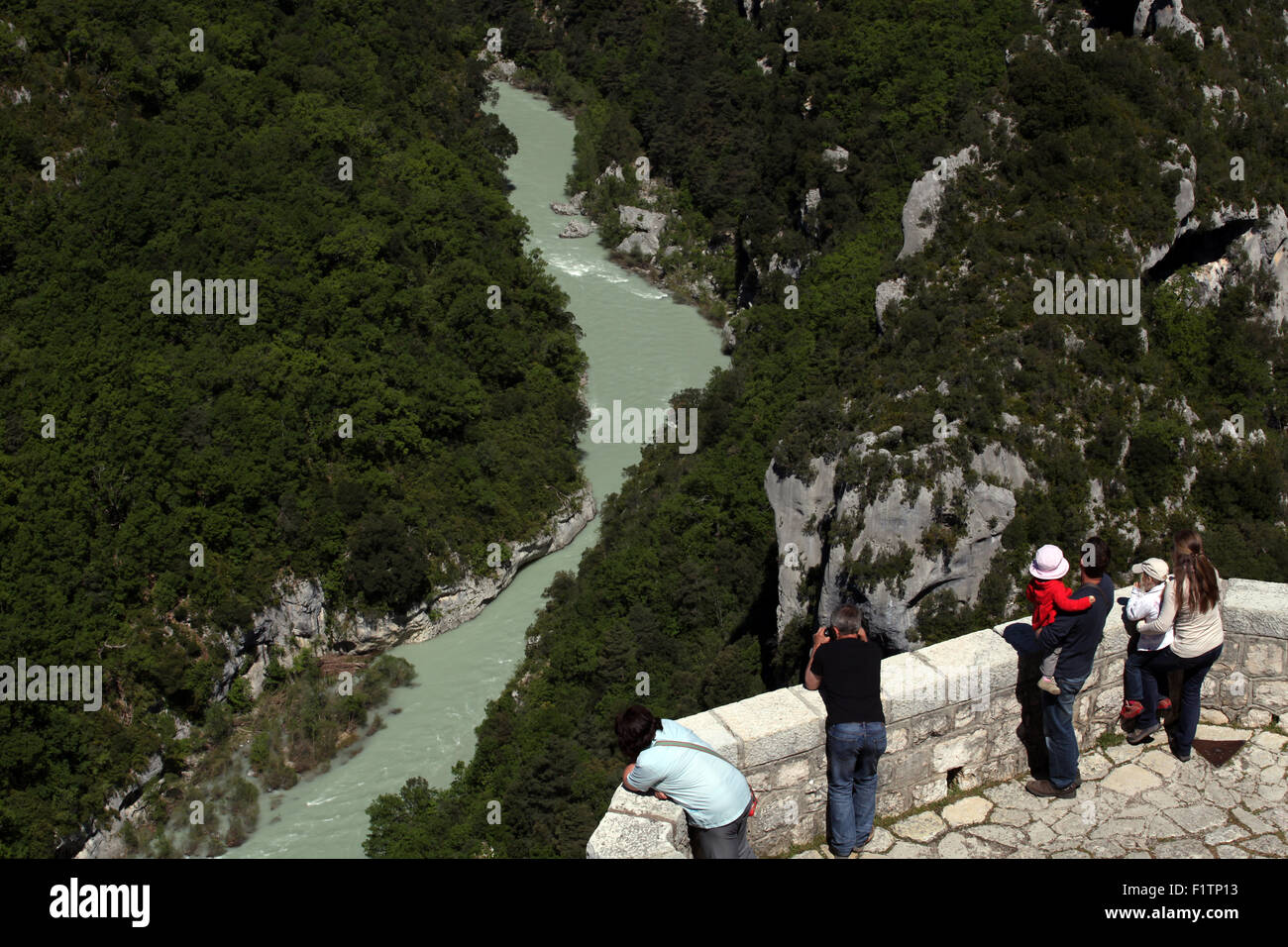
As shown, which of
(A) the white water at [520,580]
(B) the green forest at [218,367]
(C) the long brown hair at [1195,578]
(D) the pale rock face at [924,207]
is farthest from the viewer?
(D) the pale rock face at [924,207]

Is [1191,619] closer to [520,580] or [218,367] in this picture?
[520,580]

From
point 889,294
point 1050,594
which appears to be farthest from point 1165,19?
point 1050,594

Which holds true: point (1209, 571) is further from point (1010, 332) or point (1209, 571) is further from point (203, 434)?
point (203, 434)

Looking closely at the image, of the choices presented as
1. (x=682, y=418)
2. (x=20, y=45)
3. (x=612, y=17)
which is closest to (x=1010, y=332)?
(x=682, y=418)

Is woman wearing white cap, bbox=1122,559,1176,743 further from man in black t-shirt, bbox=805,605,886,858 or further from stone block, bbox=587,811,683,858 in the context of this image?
stone block, bbox=587,811,683,858

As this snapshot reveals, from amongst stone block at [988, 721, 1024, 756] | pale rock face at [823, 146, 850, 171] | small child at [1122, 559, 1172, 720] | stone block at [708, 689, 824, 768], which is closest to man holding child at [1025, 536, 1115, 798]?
stone block at [988, 721, 1024, 756]

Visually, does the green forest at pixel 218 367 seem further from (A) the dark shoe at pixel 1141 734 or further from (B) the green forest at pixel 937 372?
(A) the dark shoe at pixel 1141 734

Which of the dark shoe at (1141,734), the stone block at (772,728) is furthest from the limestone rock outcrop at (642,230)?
the stone block at (772,728)
